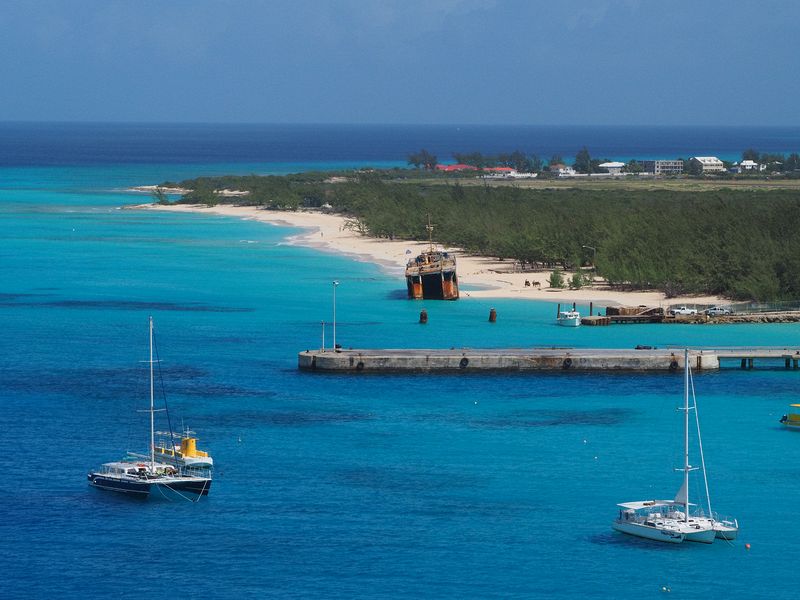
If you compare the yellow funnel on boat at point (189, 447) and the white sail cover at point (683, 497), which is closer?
the white sail cover at point (683, 497)

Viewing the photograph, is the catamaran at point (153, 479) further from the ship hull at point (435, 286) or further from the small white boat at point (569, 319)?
the ship hull at point (435, 286)

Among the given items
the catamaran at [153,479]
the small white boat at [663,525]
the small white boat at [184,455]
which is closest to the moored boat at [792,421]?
the small white boat at [663,525]

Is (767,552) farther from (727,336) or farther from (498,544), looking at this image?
(727,336)

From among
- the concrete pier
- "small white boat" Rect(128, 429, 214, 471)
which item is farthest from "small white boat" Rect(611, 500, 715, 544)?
the concrete pier

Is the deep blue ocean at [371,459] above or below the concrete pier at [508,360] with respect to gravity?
below

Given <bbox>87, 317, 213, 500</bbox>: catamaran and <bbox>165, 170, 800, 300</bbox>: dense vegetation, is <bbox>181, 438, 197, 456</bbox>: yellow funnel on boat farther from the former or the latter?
<bbox>165, 170, 800, 300</bbox>: dense vegetation

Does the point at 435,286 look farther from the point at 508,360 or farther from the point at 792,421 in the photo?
the point at 792,421
